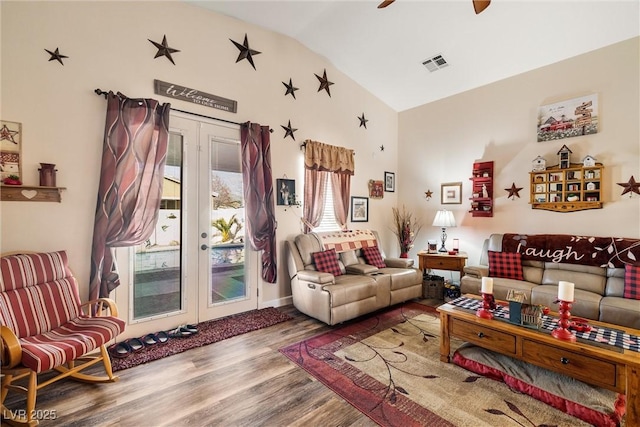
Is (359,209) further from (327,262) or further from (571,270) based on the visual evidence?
(571,270)

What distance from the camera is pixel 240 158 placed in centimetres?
382

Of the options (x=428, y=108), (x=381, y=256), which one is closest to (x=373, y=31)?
(x=428, y=108)

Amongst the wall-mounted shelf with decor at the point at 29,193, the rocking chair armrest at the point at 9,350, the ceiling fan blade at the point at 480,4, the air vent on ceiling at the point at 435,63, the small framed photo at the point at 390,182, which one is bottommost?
the rocking chair armrest at the point at 9,350

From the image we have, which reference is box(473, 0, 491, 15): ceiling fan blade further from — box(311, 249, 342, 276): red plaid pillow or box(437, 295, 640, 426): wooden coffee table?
box(311, 249, 342, 276): red plaid pillow

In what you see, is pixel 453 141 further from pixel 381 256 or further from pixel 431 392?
pixel 431 392

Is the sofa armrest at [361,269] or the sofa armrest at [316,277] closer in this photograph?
the sofa armrest at [316,277]

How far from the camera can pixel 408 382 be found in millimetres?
2352

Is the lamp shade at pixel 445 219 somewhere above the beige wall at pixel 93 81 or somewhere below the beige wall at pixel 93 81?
below

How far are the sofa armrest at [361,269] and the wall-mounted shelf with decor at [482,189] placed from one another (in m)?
2.03

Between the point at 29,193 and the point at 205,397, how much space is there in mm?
2319

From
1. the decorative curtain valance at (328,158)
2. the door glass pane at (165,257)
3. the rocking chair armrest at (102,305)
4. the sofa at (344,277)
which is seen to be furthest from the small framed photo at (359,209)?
the rocking chair armrest at (102,305)

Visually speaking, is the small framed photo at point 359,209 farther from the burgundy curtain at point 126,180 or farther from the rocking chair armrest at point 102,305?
the rocking chair armrest at point 102,305

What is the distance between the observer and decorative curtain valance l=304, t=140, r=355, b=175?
14.5 feet

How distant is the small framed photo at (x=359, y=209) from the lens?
517 cm
